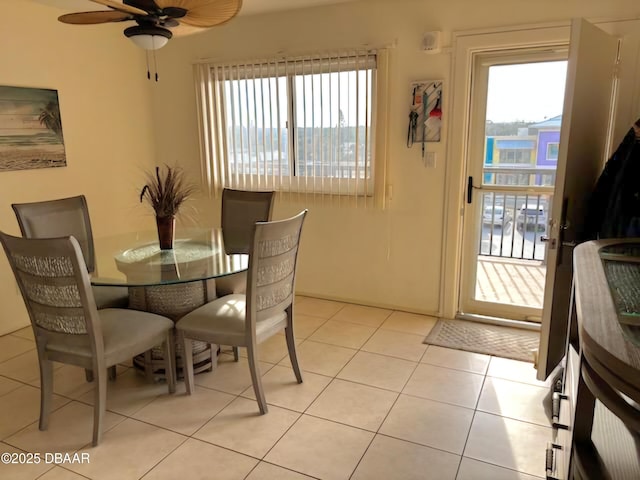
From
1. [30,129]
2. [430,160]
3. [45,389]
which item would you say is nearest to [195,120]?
[30,129]

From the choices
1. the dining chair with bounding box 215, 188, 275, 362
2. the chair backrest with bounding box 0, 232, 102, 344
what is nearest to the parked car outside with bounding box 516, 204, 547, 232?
the dining chair with bounding box 215, 188, 275, 362

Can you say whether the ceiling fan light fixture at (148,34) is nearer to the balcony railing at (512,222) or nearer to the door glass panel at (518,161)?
the door glass panel at (518,161)

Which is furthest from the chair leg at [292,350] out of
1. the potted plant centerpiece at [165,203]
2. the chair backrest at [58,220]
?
the chair backrest at [58,220]

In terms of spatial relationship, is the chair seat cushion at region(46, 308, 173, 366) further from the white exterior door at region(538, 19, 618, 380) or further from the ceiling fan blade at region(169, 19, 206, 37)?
the white exterior door at region(538, 19, 618, 380)

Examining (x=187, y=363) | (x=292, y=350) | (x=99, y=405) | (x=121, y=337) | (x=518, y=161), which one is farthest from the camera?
(x=518, y=161)

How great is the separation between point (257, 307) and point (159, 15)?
1.39m

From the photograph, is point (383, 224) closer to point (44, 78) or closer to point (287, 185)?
point (287, 185)

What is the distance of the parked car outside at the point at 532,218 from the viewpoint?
340 centimetres

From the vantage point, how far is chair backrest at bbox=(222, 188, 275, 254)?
3.19m

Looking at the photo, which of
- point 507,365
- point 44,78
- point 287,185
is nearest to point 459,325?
point 507,365

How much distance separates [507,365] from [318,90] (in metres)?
2.42

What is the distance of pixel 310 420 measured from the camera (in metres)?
2.28

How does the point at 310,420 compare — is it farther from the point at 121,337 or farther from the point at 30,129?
the point at 30,129

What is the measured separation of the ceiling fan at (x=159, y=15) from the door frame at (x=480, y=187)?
1.92 meters
